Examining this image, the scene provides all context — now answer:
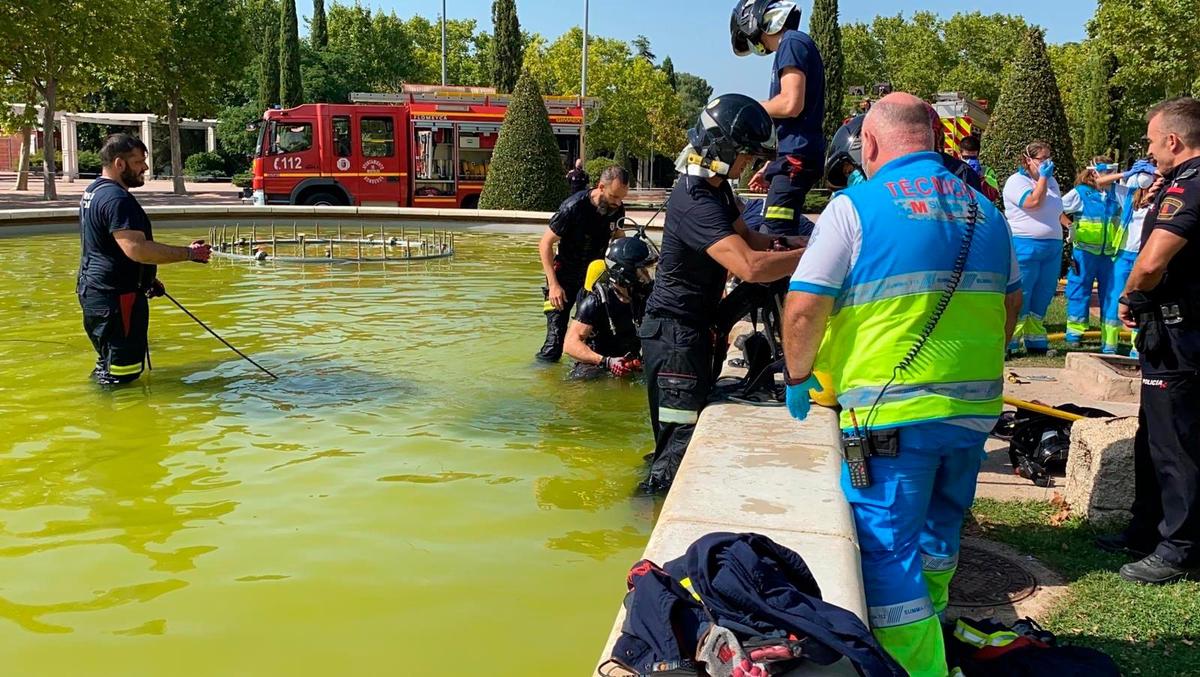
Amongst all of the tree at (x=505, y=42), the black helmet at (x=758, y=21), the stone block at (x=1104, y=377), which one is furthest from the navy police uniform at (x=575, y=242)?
the tree at (x=505, y=42)

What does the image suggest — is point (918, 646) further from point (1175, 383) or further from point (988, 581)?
point (1175, 383)

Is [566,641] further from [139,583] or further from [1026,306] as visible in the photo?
[1026,306]

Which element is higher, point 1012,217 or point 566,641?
point 1012,217

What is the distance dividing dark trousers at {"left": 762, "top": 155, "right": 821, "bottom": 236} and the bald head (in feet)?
7.75

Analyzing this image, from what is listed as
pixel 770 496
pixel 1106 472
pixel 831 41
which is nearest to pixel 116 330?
pixel 770 496

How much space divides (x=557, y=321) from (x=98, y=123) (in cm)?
5344

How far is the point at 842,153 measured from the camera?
17.9 feet

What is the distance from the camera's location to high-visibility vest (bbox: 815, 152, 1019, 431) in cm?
288

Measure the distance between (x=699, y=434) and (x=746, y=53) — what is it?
2.52 m

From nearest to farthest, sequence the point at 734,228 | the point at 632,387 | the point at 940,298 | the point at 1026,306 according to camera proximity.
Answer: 1. the point at 940,298
2. the point at 734,228
3. the point at 632,387
4. the point at 1026,306

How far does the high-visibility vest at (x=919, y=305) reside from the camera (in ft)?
9.46

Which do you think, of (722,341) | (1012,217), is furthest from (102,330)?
(1012,217)

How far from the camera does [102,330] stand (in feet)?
24.3

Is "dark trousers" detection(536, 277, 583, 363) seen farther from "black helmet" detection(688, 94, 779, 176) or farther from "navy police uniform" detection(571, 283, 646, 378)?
"black helmet" detection(688, 94, 779, 176)
